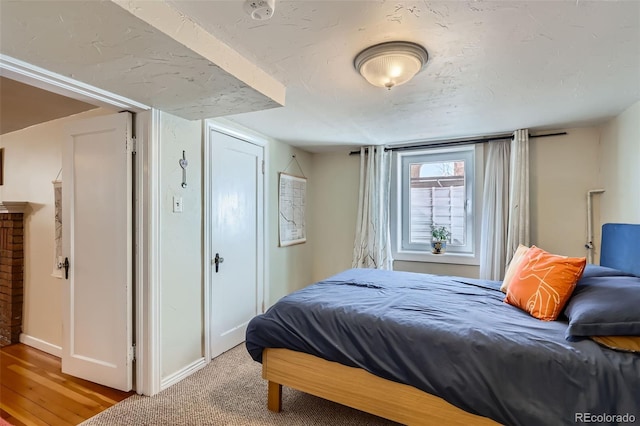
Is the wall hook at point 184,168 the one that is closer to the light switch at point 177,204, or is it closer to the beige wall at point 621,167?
the light switch at point 177,204

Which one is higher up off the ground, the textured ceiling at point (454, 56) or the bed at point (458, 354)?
the textured ceiling at point (454, 56)

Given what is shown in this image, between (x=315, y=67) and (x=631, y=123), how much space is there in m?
2.55

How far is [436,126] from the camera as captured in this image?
122 inches

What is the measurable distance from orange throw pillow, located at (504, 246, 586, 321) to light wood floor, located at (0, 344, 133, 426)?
2.69 meters

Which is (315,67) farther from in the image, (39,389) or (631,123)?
(39,389)

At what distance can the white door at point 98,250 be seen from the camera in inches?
86.6

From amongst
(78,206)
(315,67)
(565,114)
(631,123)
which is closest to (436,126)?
(565,114)

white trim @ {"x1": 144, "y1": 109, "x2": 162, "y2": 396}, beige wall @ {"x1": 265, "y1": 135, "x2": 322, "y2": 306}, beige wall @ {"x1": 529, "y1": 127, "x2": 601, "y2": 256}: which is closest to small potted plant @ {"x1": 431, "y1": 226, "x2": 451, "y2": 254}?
beige wall @ {"x1": 529, "y1": 127, "x2": 601, "y2": 256}

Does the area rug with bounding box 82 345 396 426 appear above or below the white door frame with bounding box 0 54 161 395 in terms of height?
below

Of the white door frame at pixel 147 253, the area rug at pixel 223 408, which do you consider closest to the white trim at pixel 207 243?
the area rug at pixel 223 408

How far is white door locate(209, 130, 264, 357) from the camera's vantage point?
2789 mm

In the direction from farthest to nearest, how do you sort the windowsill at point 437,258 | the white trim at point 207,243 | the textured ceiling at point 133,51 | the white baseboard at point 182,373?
the windowsill at point 437,258 → the white trim at point 207,243 → the white baseboard at point 182,373 → the textured ceiling at point 133,51

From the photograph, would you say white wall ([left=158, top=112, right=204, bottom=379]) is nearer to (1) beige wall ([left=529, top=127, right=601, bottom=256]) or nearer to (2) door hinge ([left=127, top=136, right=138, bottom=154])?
(2) door hinge ([left=127, top=136, right=138, bottom=154])

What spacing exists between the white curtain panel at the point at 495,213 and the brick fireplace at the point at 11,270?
4663mm
